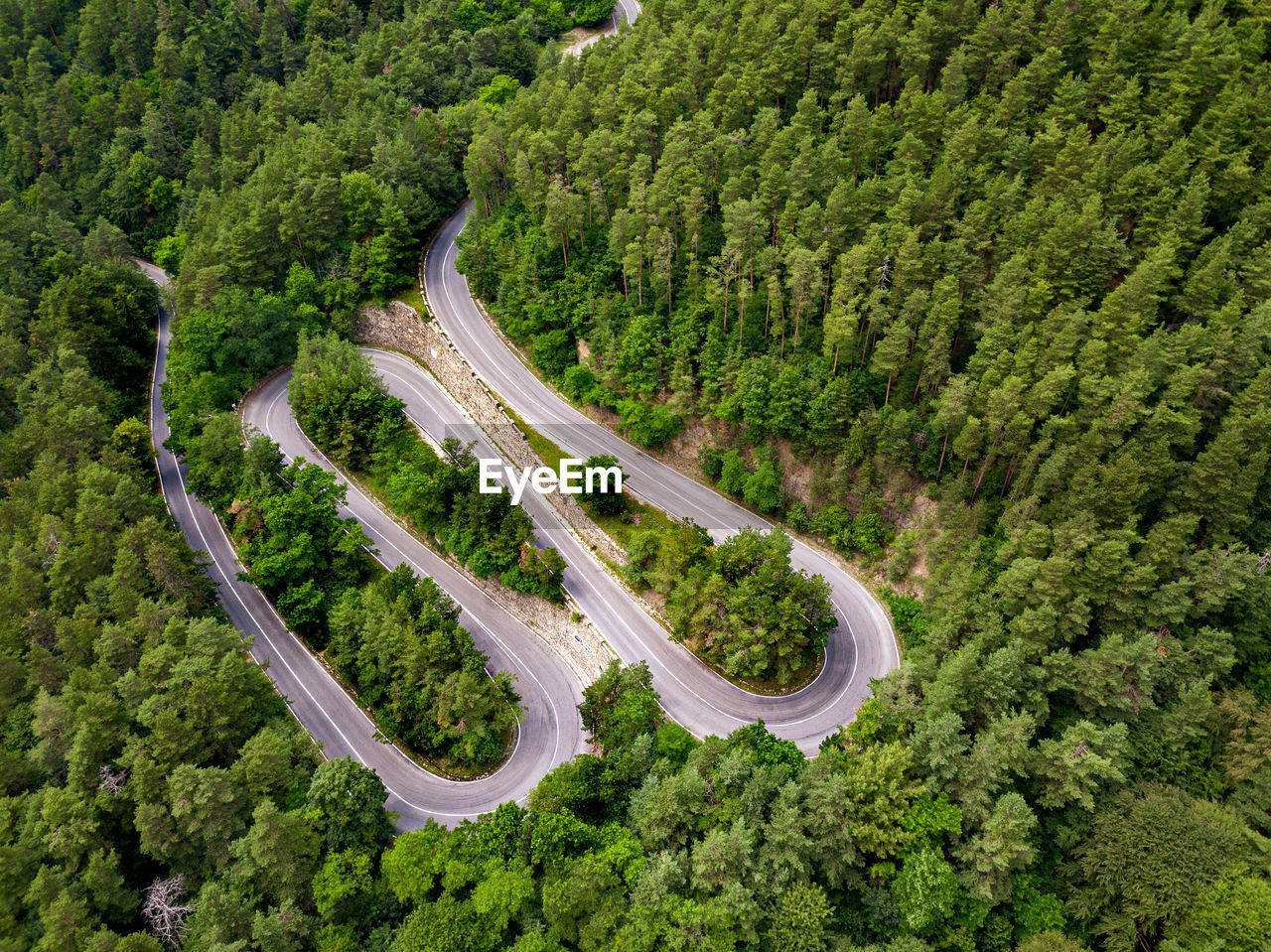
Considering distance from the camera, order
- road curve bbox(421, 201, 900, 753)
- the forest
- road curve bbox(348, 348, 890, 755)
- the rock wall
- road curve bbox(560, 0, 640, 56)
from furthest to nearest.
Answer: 1. road curve bbox(560, 0, 640, 56)
2. the rock wall
3. road curve bbox(421, 201, 900, 753)
4. road curve bbox(348, 348, 890, 755)
5. the forest

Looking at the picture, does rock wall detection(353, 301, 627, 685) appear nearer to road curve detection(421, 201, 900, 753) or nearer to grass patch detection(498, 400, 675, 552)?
grass patch detection(498, 400, 675, 552)

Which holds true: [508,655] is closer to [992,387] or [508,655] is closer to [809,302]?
[809,302]

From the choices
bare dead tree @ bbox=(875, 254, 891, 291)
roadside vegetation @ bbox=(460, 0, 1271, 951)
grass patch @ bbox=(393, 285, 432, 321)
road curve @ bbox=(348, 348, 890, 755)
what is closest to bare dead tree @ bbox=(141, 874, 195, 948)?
road curve @ bbox=(348, 348, 890, 755)

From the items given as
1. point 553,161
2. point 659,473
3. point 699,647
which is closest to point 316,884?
point 699,647

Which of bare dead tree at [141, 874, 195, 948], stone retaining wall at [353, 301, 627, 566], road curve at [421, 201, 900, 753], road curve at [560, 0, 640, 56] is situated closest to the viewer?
bare dead tree at [141, 874, 195, 948]

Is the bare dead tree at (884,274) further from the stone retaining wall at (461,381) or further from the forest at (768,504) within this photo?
the stone retaining wall at (461,381)

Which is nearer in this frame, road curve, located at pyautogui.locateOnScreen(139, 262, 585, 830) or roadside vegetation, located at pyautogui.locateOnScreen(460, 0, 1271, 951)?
roadside vegetation, located at pyautogui.locateOnScreen(460, 0, 1271, 951)
